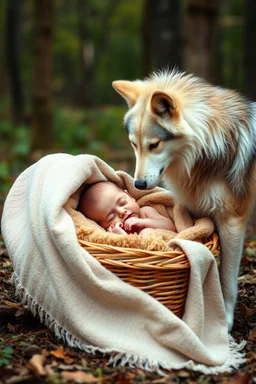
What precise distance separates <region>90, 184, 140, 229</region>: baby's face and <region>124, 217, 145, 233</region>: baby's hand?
97 millimetres

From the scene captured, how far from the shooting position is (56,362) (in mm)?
3182

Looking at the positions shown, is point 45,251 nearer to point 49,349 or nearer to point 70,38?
point 49,349

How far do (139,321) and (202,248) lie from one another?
1.89 ft

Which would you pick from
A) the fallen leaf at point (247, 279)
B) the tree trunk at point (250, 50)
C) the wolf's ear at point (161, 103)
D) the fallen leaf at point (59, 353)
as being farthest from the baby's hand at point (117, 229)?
the tree trunk at point (250, 50)

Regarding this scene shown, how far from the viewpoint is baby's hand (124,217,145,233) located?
13.3 ft

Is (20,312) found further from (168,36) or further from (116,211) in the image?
(168,36)

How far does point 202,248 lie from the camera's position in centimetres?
351

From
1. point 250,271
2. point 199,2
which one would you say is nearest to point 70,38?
point 199,2

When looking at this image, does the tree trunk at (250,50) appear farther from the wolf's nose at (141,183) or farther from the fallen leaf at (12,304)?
the fallen leaf at (12,304)

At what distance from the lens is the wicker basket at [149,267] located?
3.37 metres

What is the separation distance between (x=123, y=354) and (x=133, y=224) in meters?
1.05

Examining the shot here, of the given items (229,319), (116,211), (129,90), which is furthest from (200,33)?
(229,319)

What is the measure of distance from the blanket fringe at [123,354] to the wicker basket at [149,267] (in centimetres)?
40

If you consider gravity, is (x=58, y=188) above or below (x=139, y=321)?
above
